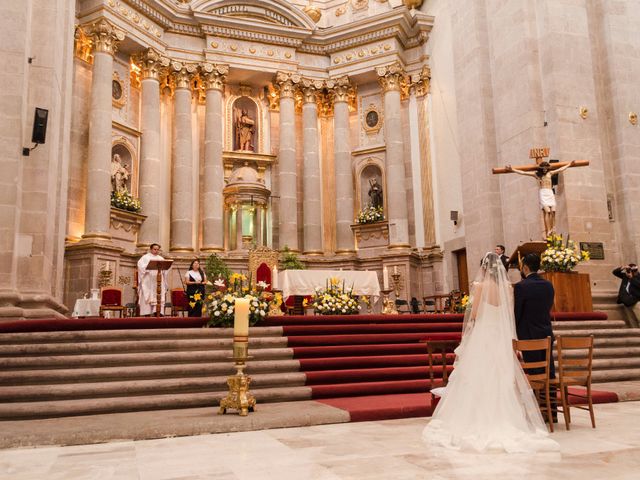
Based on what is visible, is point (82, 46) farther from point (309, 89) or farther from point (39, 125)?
point (39, 125)

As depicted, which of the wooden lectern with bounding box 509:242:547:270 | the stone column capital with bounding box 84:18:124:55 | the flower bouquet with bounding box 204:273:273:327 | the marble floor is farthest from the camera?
the stone column capital with bounding box 84:18:124:55

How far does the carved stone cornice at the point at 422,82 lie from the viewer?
66.9 feet

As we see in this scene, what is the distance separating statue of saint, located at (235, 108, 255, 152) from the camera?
21016mm

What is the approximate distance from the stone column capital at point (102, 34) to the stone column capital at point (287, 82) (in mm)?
5799

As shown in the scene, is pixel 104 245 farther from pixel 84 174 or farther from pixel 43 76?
pixel 43 76

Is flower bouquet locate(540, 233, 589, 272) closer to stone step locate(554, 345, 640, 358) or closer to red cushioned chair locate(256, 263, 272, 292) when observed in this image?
stone step locate(554, 345, 640, 358)

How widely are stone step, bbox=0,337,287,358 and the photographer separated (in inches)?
315

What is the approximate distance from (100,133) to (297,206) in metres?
7.26

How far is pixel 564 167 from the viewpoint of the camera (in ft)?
40.4

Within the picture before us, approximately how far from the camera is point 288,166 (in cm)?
2053

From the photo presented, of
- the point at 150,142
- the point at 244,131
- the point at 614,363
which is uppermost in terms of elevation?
the point at 244,131

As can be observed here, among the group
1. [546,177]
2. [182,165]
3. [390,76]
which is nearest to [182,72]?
[182,165]

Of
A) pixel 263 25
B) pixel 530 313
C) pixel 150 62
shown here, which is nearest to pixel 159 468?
pixel 530 313

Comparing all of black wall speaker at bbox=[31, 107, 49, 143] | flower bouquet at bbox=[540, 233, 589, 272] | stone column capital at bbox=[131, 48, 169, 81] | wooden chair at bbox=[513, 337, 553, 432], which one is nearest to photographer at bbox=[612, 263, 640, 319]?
flower bouquet at bbox=[540, 233, 589, 272]
